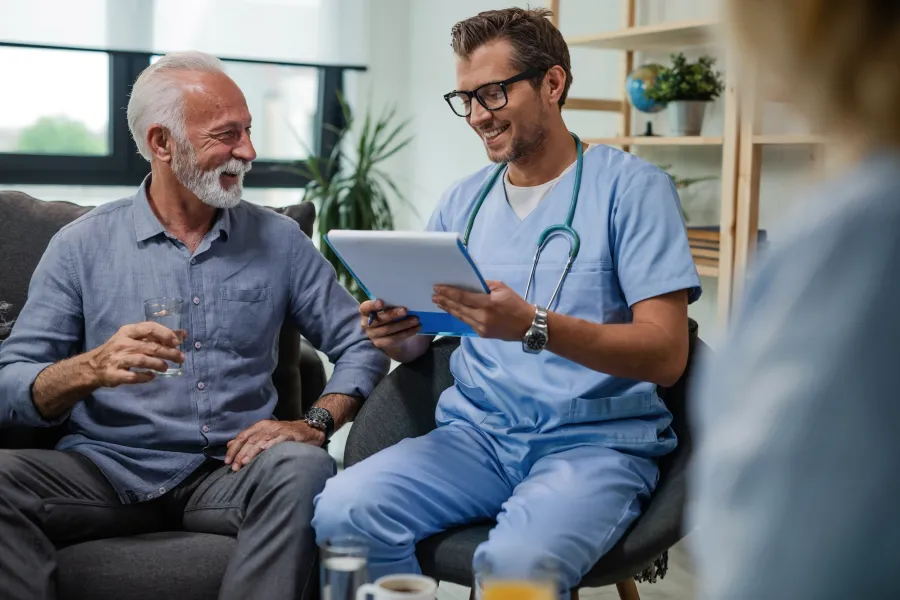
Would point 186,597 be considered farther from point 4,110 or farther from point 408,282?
point 4,110

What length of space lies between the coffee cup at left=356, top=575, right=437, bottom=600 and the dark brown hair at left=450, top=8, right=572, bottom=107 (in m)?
1.11

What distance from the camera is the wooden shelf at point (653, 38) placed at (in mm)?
2682

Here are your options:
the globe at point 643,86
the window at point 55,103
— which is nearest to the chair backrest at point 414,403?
the globe at point 643,86

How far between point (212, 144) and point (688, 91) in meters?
1.44

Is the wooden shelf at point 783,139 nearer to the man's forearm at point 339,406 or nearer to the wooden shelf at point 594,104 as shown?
the wooden shelf at point 594,104

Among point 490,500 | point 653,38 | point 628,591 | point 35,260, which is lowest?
point 628,591

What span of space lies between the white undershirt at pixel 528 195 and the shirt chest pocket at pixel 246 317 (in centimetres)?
51

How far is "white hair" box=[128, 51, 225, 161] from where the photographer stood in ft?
6.45

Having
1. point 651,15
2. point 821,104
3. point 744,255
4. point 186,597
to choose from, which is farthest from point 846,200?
point 651,15

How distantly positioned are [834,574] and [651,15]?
296 cm

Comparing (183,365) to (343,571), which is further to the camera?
(183,365)

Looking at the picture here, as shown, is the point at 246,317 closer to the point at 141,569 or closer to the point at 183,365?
the point at 183,365

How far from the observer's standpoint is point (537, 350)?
158cm

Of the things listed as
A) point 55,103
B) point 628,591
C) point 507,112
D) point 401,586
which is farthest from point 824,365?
point 55,103
